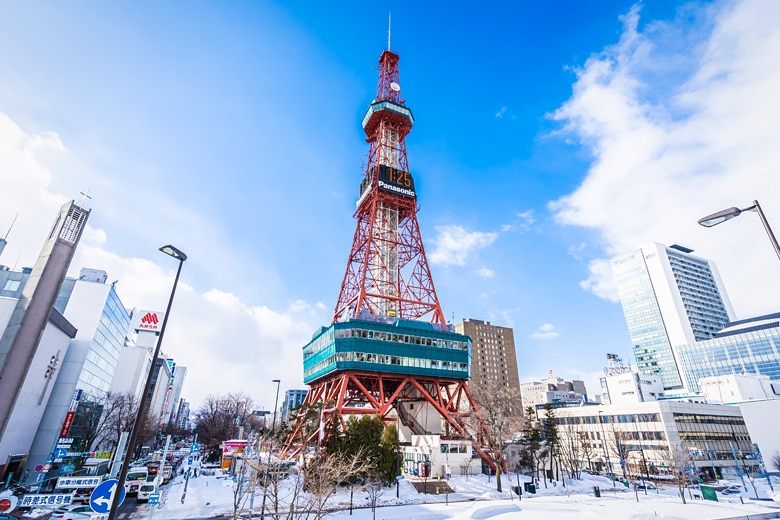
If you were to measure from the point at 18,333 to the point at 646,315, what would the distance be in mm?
171029

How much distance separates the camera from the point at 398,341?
2373 inches

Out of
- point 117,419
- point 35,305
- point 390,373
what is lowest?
point 117,419

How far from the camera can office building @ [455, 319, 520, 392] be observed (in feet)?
444

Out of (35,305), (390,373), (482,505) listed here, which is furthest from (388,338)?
(35,305)

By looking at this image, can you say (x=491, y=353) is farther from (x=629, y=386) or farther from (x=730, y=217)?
(x=730, y=217)

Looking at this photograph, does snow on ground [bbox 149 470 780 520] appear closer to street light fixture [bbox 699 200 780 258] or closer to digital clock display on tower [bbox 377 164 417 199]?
street light fixture [bbox 699 200 780 258]

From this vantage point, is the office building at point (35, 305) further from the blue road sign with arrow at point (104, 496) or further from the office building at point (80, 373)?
the office building at point (80, 373)

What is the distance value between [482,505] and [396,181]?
57.2 meters

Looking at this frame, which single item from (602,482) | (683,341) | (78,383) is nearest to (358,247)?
(78,383)

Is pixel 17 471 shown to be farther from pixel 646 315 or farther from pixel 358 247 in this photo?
pixel 646 315

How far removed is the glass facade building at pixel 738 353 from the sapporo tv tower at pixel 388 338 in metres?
103

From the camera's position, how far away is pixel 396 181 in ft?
248

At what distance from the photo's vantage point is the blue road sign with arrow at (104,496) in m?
9.73

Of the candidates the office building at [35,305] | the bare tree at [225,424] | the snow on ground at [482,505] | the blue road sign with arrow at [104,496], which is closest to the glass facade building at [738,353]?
the snow on ground at [482,505]
